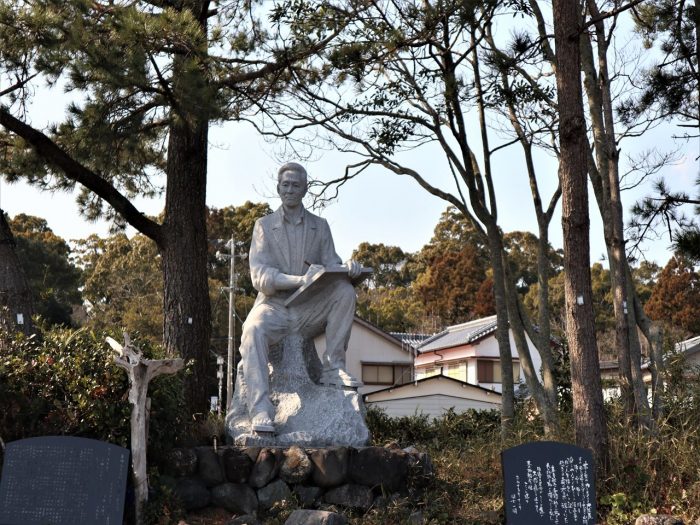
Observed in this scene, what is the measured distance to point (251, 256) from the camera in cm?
710

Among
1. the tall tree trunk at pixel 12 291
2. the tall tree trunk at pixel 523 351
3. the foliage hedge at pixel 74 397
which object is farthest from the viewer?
the tall tree trunk at pixel 523 351

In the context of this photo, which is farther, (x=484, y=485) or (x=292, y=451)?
(x=484, y=485)

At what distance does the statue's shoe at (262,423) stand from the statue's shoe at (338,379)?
0.70 m

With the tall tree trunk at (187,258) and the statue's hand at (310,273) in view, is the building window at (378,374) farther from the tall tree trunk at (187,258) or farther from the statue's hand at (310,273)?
the statue's hand at (310,273)

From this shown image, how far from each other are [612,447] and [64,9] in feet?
21.4

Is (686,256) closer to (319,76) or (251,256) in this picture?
(251,256)

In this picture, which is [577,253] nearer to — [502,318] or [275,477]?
[502,318]

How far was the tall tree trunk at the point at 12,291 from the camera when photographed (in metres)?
8.35

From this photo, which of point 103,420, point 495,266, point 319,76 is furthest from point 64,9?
point 495,266

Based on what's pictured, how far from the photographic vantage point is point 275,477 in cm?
606

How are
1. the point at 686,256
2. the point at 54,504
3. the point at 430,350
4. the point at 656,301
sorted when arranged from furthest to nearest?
1. the point at 656,301
2. the point at 430,350
3. the point at 686,256
4. the point at 54,504

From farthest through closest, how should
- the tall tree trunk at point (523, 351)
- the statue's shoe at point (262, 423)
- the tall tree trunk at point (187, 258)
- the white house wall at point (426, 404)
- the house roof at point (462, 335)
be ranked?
1. the house roof at point (462, 335)
2. the white house wall at point (426, 404)
3. the tall tree trunk at point (187, 258)
4. the tall tree trunk at point (523, 351)
5. the statue's shoe at point (262, 423)

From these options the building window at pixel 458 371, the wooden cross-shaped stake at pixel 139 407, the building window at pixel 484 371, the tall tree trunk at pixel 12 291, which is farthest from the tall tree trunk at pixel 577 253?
the building window at pixel 458 371

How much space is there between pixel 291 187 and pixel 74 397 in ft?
8.31
